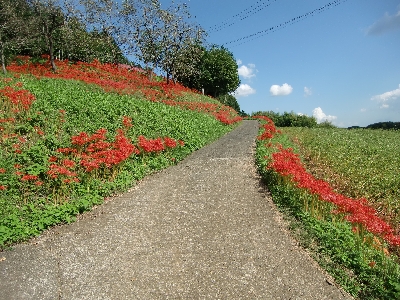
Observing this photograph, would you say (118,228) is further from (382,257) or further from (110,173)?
(382,257)

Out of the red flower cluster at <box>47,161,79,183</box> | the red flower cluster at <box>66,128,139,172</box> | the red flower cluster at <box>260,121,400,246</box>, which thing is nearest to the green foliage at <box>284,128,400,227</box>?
the red flower cluster at <box>260,121,400,246</box>

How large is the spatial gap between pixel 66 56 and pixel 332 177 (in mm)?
34457

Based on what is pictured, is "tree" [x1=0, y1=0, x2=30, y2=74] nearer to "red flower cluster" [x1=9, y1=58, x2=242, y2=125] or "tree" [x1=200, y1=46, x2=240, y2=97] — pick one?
"red flower cluster" [x1=9, y1=58, x2=242, y2=125]

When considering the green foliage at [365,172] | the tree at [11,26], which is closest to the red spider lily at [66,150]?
the green foliage at [365,172]

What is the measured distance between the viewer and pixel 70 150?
30.7ft

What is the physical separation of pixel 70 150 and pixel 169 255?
16.9 feet

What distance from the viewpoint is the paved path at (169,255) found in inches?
205

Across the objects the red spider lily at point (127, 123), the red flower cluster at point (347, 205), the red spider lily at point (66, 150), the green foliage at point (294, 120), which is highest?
the green foliage at point (294, 120)

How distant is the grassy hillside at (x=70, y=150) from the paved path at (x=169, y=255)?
Answer: 600 mm

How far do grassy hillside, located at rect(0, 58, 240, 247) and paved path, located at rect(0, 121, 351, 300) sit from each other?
1.97ft

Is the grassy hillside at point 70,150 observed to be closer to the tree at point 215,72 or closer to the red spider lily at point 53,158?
the red spider lily at point 53,158

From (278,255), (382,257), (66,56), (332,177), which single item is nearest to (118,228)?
(278,255)

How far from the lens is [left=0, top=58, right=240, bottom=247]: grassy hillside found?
735cm

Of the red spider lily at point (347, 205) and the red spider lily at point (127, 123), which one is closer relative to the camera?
the red spider lily at point (347, 205)
